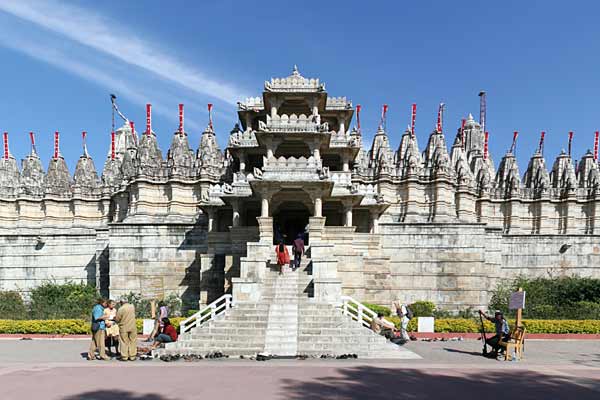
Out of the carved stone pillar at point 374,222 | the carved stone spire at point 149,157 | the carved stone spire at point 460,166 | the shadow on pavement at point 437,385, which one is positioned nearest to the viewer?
the shadow on pavement at point 437,385

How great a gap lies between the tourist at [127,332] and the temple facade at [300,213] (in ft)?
13.6

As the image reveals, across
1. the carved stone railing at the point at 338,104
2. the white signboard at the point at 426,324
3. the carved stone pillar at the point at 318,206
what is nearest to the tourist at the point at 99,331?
the carved stone pillar at the point at 318,206

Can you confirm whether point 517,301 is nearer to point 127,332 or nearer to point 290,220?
point 127,332

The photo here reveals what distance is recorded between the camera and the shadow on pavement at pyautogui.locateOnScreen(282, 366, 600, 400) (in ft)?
27.0

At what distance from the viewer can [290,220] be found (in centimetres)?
2495

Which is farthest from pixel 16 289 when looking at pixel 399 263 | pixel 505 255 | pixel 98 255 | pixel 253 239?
pixel 505 255

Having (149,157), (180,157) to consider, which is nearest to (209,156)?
(180,157)

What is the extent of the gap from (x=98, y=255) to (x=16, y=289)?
266 inches

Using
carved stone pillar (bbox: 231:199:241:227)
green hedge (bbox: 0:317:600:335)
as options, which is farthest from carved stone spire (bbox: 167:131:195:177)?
green hedge (bbox: 0:317:600:335)

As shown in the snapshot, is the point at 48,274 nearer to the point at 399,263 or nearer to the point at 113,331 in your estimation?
the point at 113,331

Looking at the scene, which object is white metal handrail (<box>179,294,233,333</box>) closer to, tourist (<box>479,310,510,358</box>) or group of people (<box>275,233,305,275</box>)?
group of people (<box>275,233,305,275</box>)

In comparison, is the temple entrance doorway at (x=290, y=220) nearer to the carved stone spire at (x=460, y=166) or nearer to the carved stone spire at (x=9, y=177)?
the carved stone spire at (x=460, y=166)

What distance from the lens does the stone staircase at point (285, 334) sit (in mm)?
12203

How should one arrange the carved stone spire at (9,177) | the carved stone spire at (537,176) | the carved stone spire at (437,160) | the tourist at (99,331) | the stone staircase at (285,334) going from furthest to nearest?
the carved stone spire at (9,177), the carved stone spire at (537,176), the carved stone spire at (437,160), the stone staircase at (285,334), the tourist at (99,331)
